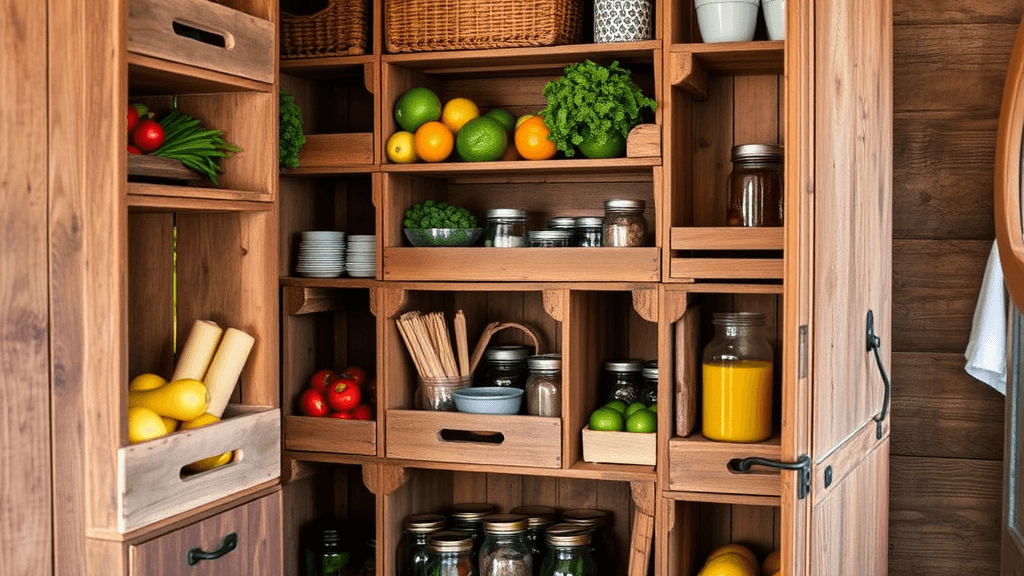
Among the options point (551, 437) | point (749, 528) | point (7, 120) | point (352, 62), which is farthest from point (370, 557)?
point (7, 120)

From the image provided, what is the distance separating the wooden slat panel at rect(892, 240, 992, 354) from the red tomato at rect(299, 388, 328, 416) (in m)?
1.46

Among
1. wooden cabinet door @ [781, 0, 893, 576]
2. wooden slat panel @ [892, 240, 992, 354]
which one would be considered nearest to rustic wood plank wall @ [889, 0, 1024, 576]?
wooden slat panel @ [892, 240, 992, 354]

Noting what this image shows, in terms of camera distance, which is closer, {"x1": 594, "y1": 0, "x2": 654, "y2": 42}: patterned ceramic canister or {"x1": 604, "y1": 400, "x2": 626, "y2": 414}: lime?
{"x1": 594, "y1": 0, "x2": 654, "y2": 42}: patterned ceramic canister

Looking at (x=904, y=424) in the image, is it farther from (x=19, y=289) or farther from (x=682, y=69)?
(x=19, y=289)

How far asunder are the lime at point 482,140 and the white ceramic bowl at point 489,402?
576mm

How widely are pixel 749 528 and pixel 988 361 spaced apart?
2.34 feet

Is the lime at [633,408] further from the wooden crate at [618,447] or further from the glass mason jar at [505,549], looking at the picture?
the glass mason jar at [505,549]

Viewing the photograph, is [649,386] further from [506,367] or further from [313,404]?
[313,404]

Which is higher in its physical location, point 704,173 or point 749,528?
point 704,173

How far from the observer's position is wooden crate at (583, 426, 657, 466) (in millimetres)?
2645

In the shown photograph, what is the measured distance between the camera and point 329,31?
112 inches

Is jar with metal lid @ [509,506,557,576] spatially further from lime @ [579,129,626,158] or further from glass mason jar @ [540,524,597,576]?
lime @ [579,129,626,158]

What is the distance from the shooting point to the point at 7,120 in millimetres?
1727

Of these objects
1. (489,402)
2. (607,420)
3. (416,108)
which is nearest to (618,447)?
(607,420)
